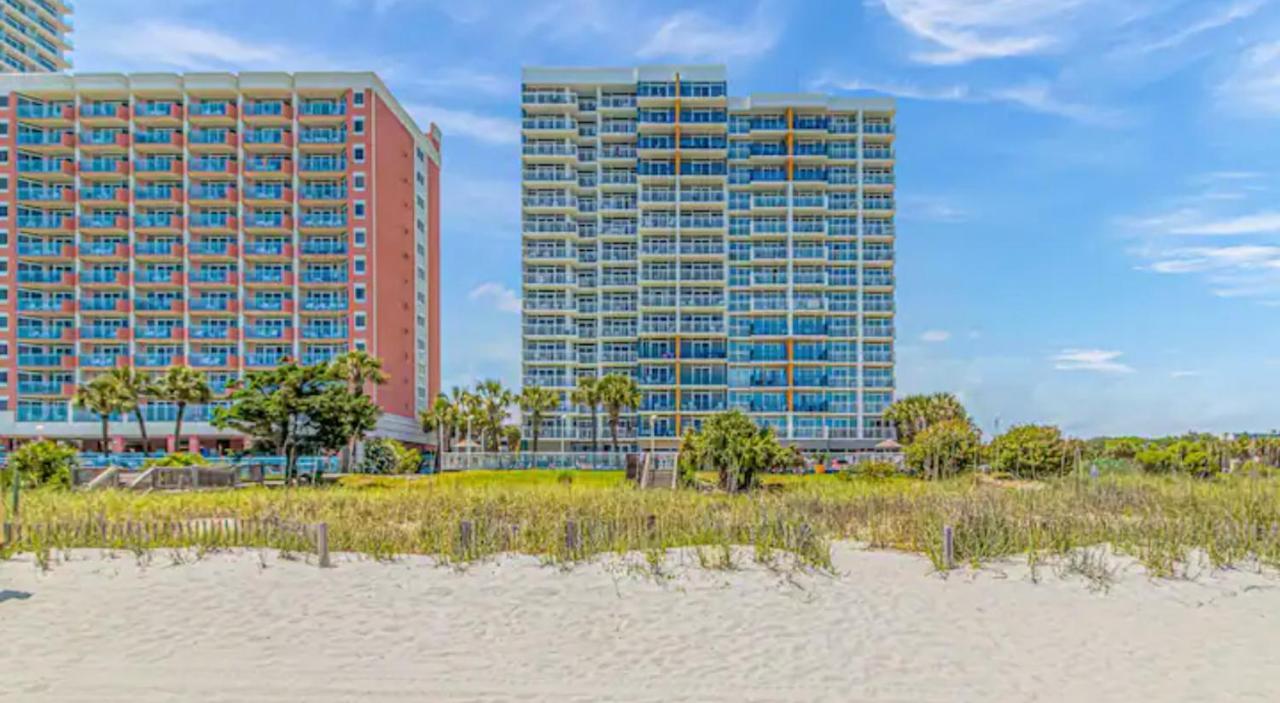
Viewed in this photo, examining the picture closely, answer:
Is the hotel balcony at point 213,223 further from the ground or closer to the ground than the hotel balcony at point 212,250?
A: further from the ground

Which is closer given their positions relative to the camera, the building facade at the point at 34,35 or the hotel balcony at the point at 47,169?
the hotel balcony at the point at 47,169

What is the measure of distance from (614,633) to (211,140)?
6406 cm

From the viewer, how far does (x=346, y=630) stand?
41.4 feet

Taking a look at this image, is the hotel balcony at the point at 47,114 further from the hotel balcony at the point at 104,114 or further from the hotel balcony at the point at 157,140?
the hotel balcony at the point at 157,140

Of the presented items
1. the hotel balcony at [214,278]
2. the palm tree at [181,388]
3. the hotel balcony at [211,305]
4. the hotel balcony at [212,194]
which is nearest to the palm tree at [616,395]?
the palm tree at [181,388]

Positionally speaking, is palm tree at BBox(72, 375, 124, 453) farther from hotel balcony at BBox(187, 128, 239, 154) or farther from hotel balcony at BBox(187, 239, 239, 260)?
hotel balcony at BBox(187, 128, 239, 154)

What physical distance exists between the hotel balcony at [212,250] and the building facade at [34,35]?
4625cm

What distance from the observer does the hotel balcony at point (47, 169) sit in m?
65.3

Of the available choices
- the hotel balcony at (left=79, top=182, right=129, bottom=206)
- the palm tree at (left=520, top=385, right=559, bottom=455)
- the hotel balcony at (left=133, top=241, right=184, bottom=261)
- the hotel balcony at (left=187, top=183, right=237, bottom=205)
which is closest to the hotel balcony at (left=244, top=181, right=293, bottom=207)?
the hotel balcony at (left=187, top=183, right=237, bottom=205)

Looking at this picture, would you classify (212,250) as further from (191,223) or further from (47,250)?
(47,250)

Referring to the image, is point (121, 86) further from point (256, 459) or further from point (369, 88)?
point (256, 459)

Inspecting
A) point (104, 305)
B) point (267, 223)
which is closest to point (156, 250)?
point (104, 305)

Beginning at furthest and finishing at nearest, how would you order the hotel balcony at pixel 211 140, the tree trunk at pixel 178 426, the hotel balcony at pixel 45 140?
the hotel balcony at pixel 45 140 < the hotel balcony at pixel 211 140 < the tree trunk at pixel 178 426

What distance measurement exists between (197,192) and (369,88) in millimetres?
14937
